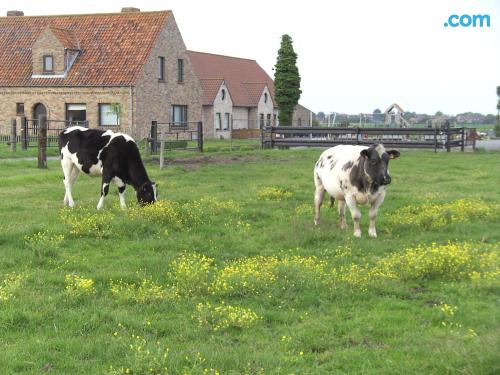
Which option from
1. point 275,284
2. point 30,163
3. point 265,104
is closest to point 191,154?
point 30,163

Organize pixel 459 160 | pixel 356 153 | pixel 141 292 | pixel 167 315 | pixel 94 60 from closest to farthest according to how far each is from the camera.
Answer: pixel 167 315 < pixel 141 292 < pixel 356 153 < pixel 459 160 < pixel 94 60

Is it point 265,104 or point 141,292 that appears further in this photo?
point 265,104

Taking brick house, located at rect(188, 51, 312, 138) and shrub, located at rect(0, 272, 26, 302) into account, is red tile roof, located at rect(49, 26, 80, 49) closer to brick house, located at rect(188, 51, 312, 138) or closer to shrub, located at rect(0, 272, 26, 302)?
brick house, located at rect(188, 51, 312, 138)

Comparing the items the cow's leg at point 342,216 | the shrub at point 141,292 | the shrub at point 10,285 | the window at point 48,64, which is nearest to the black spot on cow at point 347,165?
the cow's leg at point 342,216

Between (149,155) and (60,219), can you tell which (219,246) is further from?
(149,155)

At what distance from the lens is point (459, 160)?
1094 inches

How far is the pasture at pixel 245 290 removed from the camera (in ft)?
18.8

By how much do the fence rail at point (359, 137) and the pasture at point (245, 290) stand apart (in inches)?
791

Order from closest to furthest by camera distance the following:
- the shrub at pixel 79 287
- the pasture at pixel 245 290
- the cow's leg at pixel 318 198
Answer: the pasture at pixel 245 290, the shrub at pixel 79 287, the cow's leg at pixel 318 198

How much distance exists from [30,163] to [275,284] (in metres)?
18.1

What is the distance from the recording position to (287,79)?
2362 inches

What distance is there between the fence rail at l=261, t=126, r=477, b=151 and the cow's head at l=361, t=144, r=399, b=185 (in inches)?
906

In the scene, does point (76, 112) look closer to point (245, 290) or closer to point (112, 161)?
point (112, 161)

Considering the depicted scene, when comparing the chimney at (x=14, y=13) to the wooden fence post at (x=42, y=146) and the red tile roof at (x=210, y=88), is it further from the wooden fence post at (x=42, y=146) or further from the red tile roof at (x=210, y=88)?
the wooden fence post at (x=42, y=146)
